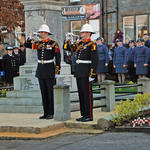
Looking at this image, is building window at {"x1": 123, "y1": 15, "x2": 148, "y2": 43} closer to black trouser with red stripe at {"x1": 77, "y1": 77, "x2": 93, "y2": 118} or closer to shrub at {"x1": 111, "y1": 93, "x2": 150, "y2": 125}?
shrub at {"x1": 111, "y1": 93, "x2": 150, "y2": 125}

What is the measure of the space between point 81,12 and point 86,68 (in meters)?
22.8

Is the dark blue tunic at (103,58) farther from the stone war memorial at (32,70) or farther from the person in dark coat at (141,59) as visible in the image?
the stone war memorial at (32,70)

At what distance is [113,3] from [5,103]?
19.0 meters

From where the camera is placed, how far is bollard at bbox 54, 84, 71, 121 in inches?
433

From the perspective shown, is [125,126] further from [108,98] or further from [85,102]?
[108,98]

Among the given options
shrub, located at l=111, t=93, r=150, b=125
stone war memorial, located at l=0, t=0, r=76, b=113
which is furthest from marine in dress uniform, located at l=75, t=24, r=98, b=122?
stone war memorial, located at l=0, t=0, r=76, b=113

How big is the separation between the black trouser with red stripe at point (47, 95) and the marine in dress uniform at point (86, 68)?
0.81 m

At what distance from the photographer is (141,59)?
61.4 feet

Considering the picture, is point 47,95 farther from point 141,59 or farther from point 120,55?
point 120,55

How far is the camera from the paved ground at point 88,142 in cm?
866

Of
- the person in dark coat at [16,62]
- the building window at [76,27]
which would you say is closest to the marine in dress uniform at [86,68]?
the person in dark coat at [16,62]

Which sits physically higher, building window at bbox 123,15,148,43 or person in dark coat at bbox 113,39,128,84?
building window at bbox 123,15,148,43

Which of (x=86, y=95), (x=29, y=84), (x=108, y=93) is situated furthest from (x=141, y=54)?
(x=86, y=95)

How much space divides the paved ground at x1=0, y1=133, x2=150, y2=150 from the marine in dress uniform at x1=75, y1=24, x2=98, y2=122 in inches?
47.6
